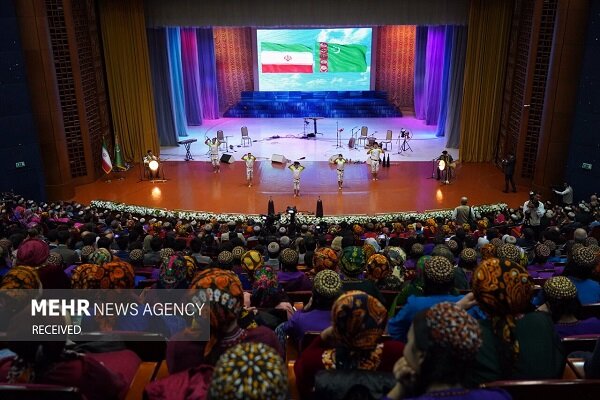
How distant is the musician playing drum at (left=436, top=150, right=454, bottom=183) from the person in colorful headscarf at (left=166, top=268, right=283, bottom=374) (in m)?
13.5

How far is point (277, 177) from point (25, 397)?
14234 mm

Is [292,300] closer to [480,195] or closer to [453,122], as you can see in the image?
[480,195]

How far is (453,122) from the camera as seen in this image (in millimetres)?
20594

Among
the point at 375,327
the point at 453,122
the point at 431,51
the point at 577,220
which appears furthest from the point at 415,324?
the point at 431,51

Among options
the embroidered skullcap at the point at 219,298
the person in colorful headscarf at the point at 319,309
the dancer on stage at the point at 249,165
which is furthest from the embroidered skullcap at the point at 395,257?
the dancer on stage at the point at 249,165

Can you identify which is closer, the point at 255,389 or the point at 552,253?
the point at 255,389

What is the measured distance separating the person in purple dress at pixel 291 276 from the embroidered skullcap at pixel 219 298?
2.54m

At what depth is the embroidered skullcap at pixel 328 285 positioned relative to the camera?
12.7 ft

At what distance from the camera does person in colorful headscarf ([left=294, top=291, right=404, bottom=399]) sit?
290 centimetres

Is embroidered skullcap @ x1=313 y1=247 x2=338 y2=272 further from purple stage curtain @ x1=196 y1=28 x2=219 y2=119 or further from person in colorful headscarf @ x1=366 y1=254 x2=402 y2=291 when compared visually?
purple stage curtain @ x1=196 y1=28 x2=219 y2=119

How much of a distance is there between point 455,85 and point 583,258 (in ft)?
53.5

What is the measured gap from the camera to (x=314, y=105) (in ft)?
86.1

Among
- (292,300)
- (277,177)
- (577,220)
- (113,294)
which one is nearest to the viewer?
(113,294)

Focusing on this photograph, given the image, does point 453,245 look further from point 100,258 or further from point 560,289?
point 100,258
